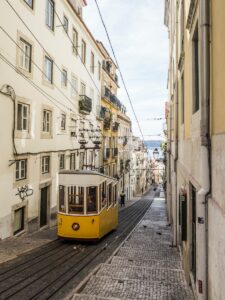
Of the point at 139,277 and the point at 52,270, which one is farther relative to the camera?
the point at 52,270

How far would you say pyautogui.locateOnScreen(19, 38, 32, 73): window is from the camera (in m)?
14.5

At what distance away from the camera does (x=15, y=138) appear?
13.8m

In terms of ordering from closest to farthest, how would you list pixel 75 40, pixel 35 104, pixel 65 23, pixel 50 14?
pixel 35 104, pixel 50 14, pixel 65 23, pixel 75 40

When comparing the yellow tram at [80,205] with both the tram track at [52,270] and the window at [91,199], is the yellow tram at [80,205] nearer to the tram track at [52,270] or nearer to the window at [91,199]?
Result: the window at [91,199]

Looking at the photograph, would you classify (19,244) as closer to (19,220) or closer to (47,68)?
(19,220)

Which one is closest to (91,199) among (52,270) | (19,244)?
(19,244)

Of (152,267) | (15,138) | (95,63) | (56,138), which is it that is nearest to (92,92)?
(95,63)

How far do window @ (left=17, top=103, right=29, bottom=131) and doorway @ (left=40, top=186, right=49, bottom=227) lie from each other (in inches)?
153

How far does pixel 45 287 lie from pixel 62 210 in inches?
197

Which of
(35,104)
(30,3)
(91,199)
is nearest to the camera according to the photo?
(91,199)

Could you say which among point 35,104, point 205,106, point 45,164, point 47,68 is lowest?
point 45,164

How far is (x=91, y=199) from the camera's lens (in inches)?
483

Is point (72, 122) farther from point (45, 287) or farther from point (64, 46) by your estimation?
point (45, 287)

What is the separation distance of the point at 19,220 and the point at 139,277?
824 cm
